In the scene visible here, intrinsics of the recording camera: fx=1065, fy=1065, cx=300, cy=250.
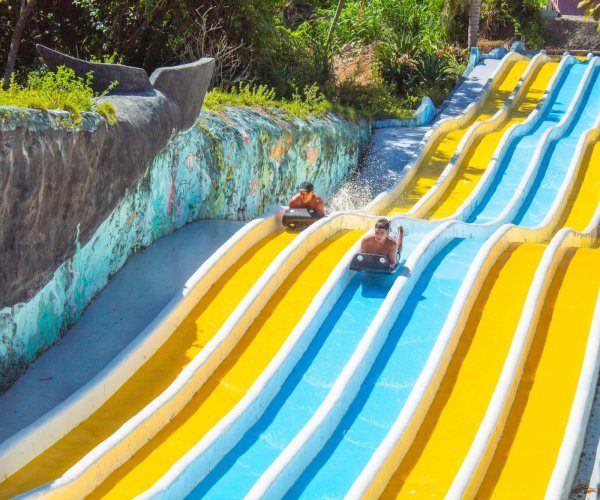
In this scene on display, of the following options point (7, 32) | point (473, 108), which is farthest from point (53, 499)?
point (473, 108)

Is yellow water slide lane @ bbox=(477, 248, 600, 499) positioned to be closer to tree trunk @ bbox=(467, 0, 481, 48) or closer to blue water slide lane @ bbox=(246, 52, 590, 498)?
blue water slide lane @ bbox=(246, 52, 590, 498)

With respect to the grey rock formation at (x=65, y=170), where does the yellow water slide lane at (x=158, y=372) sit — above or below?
below

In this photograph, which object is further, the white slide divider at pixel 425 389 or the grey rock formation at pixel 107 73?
the grey rock formation at pixel 107 73

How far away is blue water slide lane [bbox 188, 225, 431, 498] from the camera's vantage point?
9.41m

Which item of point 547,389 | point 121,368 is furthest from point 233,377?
point 547,389

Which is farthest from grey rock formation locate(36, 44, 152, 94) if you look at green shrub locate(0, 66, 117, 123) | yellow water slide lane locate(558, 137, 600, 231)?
yellow water slide lane locate(558, 137, 600, 231)

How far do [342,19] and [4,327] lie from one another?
2204cm

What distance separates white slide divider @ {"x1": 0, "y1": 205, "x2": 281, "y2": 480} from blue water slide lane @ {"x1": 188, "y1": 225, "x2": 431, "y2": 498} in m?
1.47

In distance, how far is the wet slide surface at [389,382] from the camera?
9.52m

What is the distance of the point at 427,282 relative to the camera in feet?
42.1

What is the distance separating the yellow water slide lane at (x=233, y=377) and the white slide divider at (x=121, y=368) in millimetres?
740

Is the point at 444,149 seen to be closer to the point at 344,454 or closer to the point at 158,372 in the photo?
the point at 158,372

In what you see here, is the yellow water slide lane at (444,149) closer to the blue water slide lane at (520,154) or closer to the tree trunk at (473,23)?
the blue water slide lane at (520,154)

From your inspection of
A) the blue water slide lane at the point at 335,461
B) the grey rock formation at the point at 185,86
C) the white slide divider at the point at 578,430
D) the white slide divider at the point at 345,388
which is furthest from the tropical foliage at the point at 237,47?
the white slide divider at the point at 578,430
